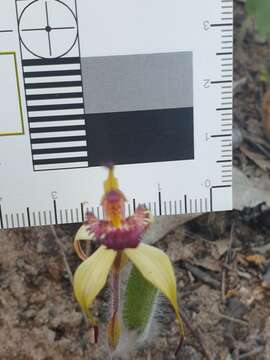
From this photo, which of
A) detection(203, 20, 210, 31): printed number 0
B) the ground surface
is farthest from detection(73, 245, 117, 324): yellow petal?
detection(203, 20, 210, 31): printed number 0

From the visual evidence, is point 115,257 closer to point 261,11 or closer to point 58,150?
point 58,150

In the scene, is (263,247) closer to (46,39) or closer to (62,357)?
(62,357)

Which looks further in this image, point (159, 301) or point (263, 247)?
point (263, 247)

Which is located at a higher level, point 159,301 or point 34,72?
point 34,72

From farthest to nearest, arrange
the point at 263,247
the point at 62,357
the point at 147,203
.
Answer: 1. the point at 263,247
2. the point at 147,203
3. the point at 62,357

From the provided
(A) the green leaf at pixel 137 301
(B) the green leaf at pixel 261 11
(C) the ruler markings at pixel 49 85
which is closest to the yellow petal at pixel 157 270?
(A) the green leaf at pixel 137 301

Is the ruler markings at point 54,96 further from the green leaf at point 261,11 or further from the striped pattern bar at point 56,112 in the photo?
the green leaf at point 261,11

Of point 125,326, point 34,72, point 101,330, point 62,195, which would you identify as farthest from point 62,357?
point 34,72

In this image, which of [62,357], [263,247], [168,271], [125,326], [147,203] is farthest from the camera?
[263,247]
